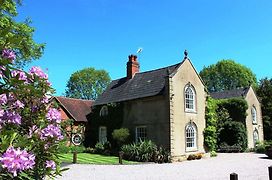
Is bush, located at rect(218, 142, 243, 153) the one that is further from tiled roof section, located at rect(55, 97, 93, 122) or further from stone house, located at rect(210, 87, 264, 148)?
tiled roof section, located at rect(55, 97, 93, 122)

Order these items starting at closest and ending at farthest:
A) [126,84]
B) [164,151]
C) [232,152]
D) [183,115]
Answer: [164,151]
[183,115]
[126,84]
[232,152]

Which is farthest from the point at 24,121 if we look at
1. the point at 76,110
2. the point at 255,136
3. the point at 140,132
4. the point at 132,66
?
the point at 255,136

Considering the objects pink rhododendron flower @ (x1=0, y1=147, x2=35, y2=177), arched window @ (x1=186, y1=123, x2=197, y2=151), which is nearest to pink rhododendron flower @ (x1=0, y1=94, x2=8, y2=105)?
pink rhododendron flower @ (x1=0, y1=147, x2=35, y2=177)

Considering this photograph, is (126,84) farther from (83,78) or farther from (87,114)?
(83,78)

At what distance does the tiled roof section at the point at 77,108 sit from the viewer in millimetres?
33531

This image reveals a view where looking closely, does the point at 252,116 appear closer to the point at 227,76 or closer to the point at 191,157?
the point at 191,157

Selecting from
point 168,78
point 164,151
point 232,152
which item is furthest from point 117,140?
point 232,152

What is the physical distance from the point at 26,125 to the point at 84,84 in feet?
236

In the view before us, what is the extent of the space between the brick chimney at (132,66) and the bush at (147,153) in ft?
29.5

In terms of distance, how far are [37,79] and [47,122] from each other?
53 cm

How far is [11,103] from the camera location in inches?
138

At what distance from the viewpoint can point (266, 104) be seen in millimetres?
44406

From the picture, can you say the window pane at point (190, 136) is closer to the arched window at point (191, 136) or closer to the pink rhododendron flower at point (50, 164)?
the arched window at point (191, 136)

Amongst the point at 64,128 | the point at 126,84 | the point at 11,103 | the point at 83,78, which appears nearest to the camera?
the point at 11,103
